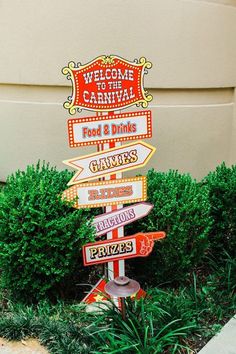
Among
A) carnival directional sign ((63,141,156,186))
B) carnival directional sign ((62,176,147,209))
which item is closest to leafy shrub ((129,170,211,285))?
carnival directional sign ((62,176,147,209))

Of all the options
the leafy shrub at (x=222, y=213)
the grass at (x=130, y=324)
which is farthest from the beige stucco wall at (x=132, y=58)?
the grass at (x=130, y=324)

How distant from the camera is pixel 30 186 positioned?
13.6 ft

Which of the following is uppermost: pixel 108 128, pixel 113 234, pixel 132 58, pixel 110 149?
pixel 132 58

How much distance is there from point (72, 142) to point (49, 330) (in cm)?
166

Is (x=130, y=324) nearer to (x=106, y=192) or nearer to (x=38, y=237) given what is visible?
(x=38, y=237)

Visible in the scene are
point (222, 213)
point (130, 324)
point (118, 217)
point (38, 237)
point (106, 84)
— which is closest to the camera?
point (130, 324)

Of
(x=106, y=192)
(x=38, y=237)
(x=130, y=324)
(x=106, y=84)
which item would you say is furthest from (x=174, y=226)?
(x=106, y=84)

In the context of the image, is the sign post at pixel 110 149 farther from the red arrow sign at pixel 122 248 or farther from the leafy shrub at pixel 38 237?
the leafy shrub at pixel 38 237

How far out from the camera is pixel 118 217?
165 inches

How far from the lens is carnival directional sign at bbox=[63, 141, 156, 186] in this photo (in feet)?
13.1

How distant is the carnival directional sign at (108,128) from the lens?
13.0 ft

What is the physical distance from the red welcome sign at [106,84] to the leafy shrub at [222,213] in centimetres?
143

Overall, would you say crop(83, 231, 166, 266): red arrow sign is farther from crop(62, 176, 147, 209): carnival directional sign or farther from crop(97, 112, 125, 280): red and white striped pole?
crop(62, 176, 147, 209): carnival directional sign

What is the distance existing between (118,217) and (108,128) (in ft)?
2.86
